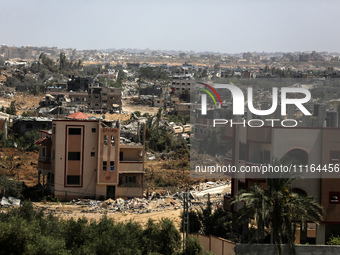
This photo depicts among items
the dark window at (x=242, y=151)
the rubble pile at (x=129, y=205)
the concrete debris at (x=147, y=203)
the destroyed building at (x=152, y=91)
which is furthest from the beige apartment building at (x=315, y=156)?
the destroyed building at (x=152, y=91)

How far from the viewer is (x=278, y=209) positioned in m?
18.0

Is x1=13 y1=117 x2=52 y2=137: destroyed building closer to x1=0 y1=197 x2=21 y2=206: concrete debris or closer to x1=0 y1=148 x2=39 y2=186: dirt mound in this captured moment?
x1=0 y1=148 x2=39 y2=186: dirt mound

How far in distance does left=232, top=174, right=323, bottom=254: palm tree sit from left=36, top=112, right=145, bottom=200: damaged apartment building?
37.5ft

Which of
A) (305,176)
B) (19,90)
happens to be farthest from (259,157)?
(19,90)

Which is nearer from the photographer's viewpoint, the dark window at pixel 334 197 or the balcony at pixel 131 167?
the dark window at pixel 334 197

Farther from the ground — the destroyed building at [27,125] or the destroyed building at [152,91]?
the destroyed building at [152,91]

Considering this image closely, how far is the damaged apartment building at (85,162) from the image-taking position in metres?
28.7

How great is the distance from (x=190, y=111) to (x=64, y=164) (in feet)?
126

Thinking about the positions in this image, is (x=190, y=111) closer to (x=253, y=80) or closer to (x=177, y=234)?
(x=253, y=80)

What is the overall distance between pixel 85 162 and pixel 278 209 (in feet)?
42.1

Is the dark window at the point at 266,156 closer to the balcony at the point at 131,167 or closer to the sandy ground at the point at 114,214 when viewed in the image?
the sandy ground at the point at 114,214

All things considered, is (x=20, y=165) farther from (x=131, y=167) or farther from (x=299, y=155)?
(x=299, y=155)

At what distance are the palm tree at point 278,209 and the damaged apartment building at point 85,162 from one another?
11435mm

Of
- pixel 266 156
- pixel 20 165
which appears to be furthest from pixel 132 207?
pixel 20 165
